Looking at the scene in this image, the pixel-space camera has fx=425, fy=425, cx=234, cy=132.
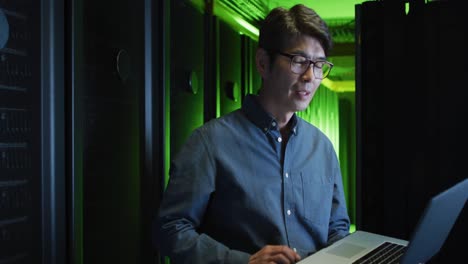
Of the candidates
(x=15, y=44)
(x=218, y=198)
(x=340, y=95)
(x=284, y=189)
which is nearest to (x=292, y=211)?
(x=284, y=189)

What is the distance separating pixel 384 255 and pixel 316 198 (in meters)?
0.24

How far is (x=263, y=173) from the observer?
1.10m

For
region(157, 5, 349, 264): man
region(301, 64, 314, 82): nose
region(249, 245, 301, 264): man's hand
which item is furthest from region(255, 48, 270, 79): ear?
region(249, 245, 301, 264): man's hand

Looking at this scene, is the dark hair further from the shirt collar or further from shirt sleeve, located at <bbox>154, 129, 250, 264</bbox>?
shirt sleeve, located at <bbox>154, 129, 250, 264</bbox>

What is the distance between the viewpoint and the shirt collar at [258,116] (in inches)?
44.9

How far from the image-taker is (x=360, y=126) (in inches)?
58.9

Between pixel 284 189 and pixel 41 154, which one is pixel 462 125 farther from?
pixel 41 154

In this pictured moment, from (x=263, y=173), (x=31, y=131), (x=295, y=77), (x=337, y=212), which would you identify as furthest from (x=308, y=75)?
(x=31, y=131)

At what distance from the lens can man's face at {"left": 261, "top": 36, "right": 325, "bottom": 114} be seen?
110 cm

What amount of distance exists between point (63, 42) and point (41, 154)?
27 cm

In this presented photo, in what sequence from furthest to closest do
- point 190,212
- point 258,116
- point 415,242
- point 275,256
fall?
1. point 258,116
2. point 190,212
3. point 275,256
4. point 415,242

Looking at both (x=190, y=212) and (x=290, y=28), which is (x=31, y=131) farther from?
(x=290, y=28)

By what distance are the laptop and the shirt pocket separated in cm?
9

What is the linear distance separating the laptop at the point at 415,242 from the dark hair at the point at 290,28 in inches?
19.9
